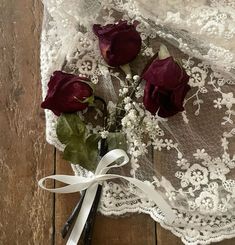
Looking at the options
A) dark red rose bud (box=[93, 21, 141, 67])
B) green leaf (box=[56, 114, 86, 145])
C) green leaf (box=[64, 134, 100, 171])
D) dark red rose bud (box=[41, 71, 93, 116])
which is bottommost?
green leaf (box=[64, 134, 100, 171])

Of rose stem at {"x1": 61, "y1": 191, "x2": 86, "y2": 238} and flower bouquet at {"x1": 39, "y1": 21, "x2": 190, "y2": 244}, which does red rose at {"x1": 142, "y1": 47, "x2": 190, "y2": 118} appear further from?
rose stem at {"x1": 61, "y1": 191, "x2": 86, "y2": 238}

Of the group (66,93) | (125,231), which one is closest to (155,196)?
(125,231)

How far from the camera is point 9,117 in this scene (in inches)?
33.3

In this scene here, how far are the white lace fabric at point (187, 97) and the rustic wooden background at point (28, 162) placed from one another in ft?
0.10

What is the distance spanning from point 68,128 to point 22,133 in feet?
0.36

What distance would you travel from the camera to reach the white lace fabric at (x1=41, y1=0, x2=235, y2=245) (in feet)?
2.54

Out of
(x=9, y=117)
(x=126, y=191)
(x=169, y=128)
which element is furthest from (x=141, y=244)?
(x=9, y=117)

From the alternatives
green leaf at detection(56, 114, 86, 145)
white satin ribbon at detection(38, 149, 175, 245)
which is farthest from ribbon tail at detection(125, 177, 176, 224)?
green leaf at detection(56, 114, 86, 145)

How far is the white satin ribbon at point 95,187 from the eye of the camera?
75 centimetres

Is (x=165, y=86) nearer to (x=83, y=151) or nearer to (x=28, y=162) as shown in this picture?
(x=83, y=151)

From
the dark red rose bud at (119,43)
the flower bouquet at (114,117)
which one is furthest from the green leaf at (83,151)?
the dark red rose bud at (119,43)

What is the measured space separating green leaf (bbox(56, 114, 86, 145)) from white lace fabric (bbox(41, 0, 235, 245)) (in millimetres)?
38

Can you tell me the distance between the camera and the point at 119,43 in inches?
30.5

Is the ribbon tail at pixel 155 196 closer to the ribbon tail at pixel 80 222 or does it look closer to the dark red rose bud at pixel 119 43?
the ribbon tail at pixel 80 222
